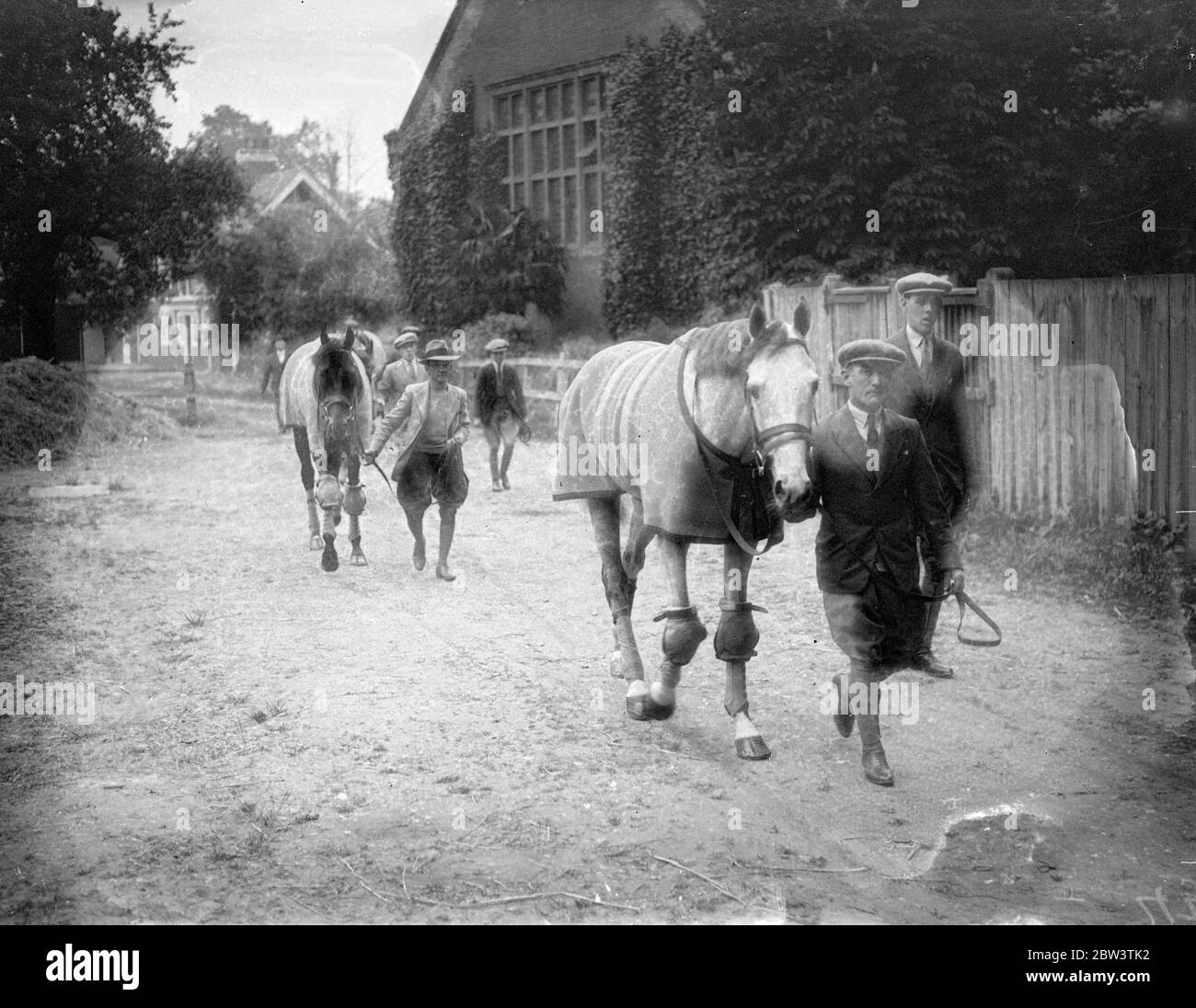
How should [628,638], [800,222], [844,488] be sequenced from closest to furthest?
1. [844,488]
2. [628,638]
3. [800,222]

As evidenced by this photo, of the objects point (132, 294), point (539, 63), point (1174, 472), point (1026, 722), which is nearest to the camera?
point (1026, 722)

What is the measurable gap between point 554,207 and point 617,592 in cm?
2083

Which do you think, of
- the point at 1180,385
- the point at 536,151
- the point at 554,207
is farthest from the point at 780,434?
the point at 536,151

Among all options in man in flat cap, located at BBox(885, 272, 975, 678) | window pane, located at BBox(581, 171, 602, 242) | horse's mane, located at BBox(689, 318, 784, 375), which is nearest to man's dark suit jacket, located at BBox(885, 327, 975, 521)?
man in flat cap, located at BBox(885, 272, 975, 678)

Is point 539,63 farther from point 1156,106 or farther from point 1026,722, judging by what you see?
point 1026,722

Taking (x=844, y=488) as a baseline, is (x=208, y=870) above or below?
below

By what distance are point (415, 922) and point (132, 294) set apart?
195 inches

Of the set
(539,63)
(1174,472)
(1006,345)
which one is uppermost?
(539,63)

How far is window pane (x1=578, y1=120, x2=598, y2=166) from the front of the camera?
2544 cm

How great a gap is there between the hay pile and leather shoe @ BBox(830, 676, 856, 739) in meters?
5.12

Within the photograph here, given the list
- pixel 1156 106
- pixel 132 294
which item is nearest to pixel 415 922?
pixel 132 294

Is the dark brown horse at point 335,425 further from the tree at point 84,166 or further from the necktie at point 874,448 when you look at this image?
the necktie at point 874,448

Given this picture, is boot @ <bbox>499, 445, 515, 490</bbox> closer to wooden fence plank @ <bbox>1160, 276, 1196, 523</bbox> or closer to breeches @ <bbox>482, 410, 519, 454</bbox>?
breeches @ <bbox>482, 410, 519, 454</bbox>

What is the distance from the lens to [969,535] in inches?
416
